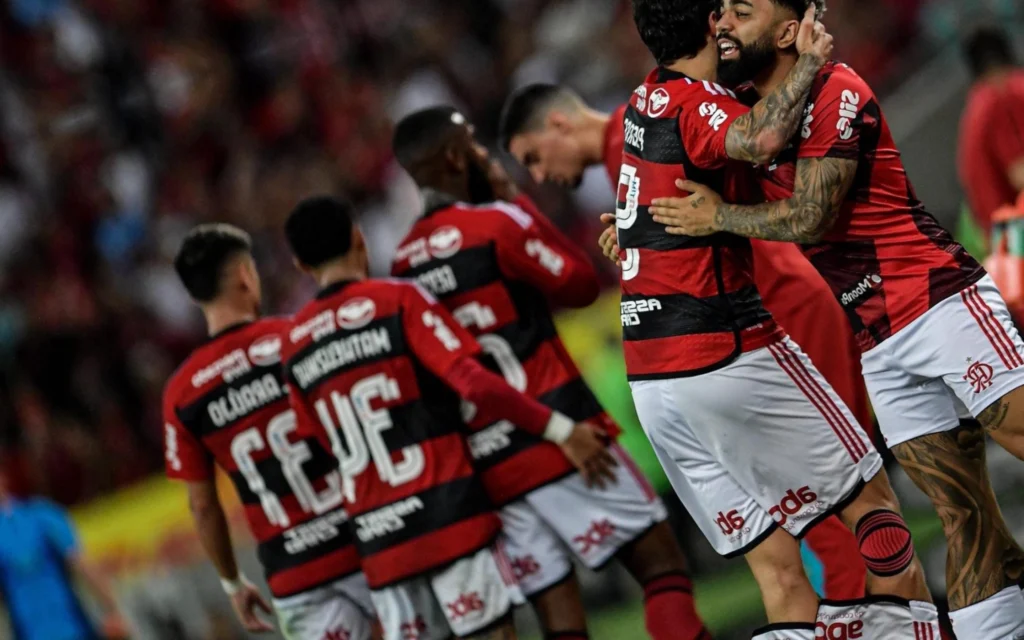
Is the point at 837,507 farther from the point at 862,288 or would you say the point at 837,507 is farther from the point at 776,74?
the point at 776,74

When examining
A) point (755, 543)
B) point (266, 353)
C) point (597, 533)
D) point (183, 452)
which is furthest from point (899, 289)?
point (183, 452)

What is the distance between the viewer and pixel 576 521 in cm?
573

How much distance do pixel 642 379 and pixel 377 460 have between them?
1443 mm

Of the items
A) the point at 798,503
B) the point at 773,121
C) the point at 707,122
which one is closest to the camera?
the point at 773,121

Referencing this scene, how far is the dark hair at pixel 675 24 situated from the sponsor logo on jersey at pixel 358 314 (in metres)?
1.72

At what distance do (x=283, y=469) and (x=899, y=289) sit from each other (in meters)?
2.86

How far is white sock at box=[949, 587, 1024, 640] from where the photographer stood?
14.4 feet

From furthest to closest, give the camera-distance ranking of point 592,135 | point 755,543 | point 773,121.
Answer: point 592,135
point 755,543
point 773,121

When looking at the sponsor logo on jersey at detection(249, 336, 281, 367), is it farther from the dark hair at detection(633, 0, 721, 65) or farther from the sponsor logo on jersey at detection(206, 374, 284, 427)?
the dark hair at detection(633, 0, 721, 65)

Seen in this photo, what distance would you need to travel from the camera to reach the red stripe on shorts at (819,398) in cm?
446

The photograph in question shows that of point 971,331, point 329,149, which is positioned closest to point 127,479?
point 329,149

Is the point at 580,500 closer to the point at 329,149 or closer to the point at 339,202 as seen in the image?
the point at 339,202

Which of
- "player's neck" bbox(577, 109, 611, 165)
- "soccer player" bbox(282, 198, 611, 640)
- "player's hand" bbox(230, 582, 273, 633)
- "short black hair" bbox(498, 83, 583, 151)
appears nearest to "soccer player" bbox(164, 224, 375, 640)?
"player's hand" bbox(230, 582, 273, 633)

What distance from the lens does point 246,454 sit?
19.7ft
